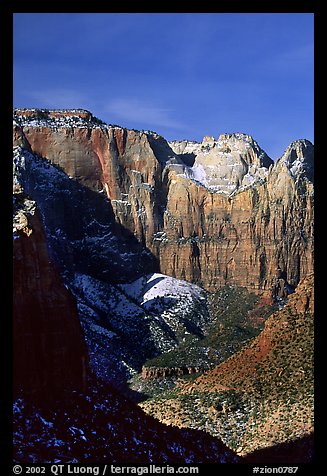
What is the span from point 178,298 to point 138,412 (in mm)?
74933

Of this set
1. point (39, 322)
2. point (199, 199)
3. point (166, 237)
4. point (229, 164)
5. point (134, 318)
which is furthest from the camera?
point (229, 164)

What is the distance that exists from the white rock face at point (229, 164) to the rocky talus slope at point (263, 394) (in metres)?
68.9

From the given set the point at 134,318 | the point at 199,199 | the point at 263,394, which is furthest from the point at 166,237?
the point at 263,394

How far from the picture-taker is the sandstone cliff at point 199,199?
108 metres

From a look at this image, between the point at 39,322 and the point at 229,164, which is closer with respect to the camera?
the point at 39,322

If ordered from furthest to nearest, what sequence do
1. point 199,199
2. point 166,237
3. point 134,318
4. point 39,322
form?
1. point 199,199
2. point 166,237
3. point 134,318
4. point 39,322

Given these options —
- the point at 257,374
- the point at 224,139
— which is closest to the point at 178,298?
the point at 224,139

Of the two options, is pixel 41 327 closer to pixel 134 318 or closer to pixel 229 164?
pixel 134 318

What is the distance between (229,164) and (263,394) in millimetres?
83059

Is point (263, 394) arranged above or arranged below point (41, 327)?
below

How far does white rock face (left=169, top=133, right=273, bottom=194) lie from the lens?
4803 inches

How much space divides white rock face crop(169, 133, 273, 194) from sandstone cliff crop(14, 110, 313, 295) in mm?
224

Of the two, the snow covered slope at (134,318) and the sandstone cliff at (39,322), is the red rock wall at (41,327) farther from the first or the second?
the snow covered slope at (134,318)

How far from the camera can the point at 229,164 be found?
124812mm
